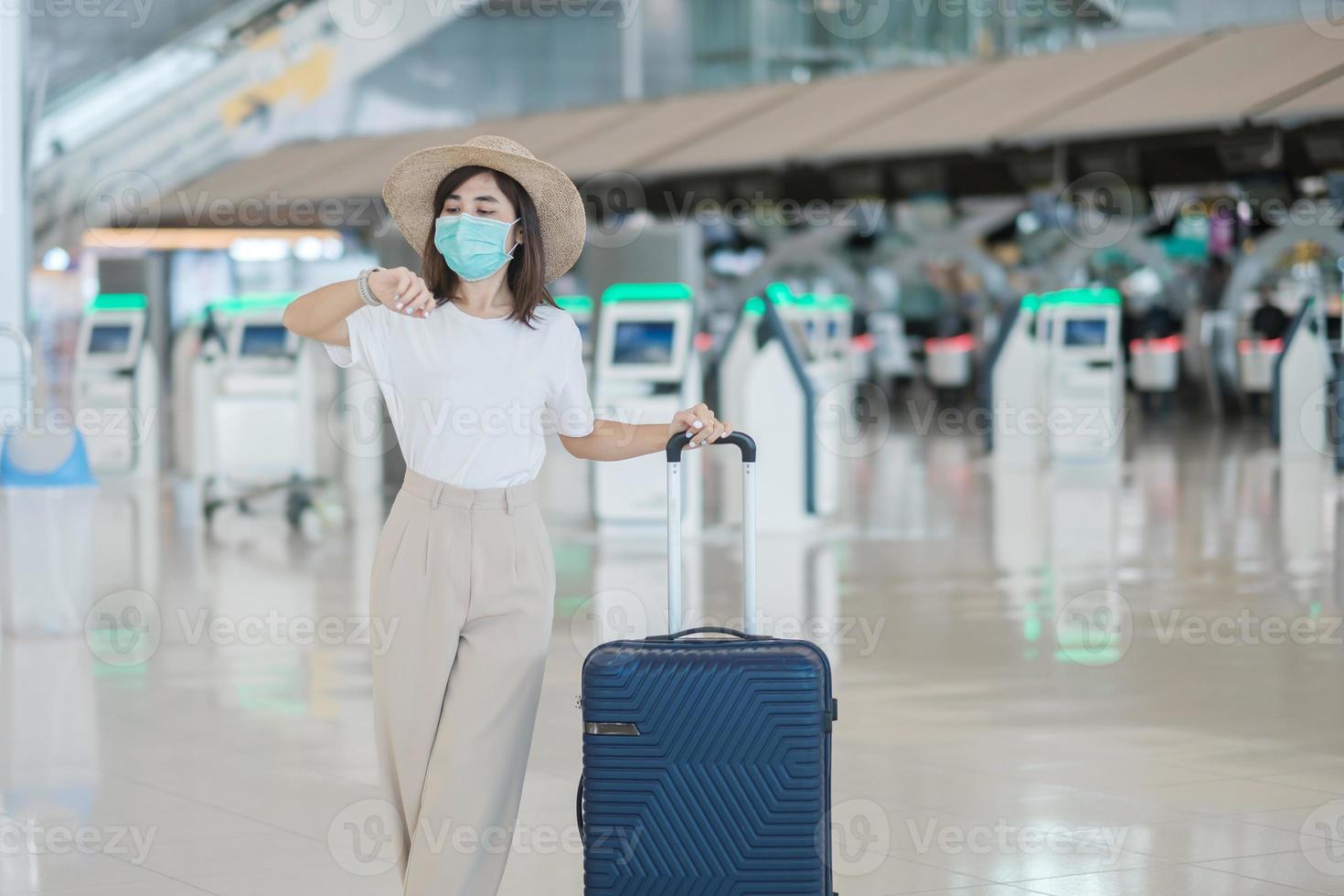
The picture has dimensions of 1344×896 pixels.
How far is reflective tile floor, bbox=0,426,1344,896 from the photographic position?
3.92 metres

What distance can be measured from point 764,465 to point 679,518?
22.8 feet

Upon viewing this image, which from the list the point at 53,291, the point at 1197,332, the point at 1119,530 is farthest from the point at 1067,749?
the point at 53,291

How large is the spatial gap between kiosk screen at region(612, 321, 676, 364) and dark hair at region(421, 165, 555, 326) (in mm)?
7111

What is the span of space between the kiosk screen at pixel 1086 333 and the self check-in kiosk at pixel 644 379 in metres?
5.17

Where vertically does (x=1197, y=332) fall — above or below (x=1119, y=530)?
above

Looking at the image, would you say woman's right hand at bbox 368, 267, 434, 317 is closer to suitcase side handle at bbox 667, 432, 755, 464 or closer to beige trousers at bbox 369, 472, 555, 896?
beige trousers at bbox 369, 472, 555, 896

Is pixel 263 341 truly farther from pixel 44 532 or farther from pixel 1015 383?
pixel 1015 383

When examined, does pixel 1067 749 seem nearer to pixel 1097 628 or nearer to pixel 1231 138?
pixel 1097 628

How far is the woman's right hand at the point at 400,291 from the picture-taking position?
2.86 m

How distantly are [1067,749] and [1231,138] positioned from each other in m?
8.17

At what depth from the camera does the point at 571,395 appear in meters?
3.17

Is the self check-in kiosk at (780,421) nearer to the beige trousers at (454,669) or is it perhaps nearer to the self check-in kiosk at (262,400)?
the self check-in kiosk at (262,400)

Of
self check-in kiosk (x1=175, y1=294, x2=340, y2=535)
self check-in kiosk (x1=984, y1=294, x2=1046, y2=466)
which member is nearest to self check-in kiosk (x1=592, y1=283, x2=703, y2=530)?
self check-in kiosk (x1=175, y1=294, x2=340, y2=535)

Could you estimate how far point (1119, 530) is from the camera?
1006 centimetres
